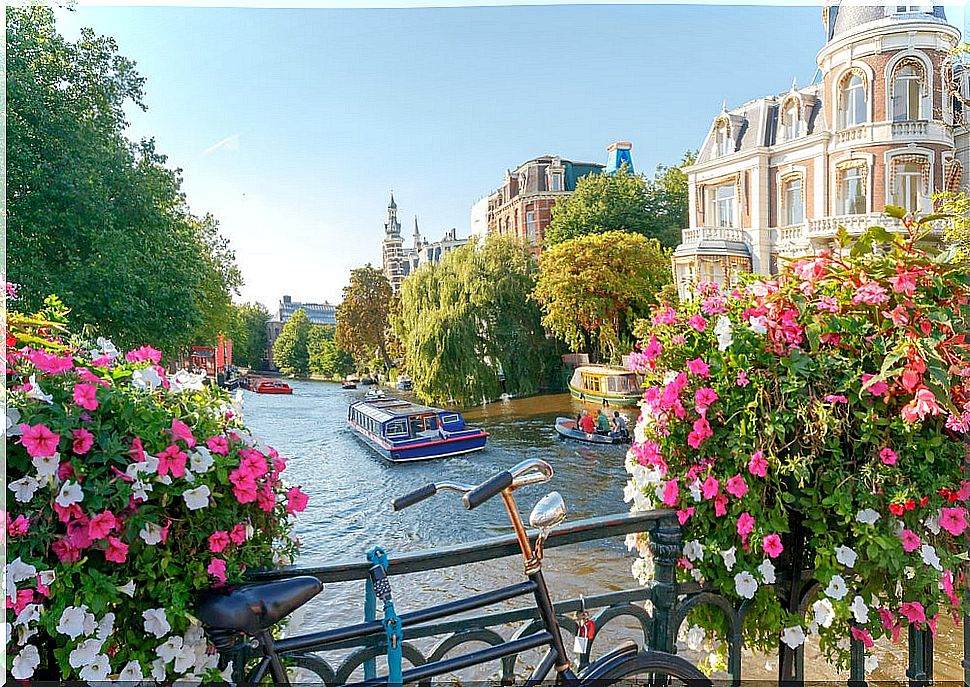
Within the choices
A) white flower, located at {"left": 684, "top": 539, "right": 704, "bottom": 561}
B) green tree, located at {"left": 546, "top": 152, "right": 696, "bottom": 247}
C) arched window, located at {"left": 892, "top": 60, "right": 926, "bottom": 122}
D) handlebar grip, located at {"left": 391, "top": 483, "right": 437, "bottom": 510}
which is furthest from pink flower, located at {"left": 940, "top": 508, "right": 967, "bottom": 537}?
green tree, located at {"left": 546, "top": 152, "right": 696, "bottom": 247}

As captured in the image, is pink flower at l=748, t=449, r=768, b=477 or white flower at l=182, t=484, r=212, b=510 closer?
white flower at l=182, t=484, r=212, b=510

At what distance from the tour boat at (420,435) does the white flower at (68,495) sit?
399 inches

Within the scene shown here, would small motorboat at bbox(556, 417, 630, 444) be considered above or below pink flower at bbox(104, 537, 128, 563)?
below

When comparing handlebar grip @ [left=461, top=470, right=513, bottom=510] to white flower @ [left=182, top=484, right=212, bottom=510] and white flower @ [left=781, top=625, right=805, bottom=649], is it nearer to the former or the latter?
white flower @ [left=182, top=484, right=212, bottom=510]

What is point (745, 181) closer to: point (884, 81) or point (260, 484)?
point (884, 81)

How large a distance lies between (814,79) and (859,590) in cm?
1355

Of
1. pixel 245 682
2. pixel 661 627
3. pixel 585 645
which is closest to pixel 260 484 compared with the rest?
pixel 245 682

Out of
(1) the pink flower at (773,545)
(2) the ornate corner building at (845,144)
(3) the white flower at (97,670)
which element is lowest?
(3) the white flower at (97,670)

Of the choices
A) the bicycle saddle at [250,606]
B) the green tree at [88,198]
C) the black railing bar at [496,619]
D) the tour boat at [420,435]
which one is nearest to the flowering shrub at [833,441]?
the black railing bar at [496,619]

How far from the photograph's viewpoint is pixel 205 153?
13.4 meters

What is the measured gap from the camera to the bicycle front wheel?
1.00 meters

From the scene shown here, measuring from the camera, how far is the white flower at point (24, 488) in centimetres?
73

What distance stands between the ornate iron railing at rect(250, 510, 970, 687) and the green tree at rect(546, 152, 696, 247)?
1651cm

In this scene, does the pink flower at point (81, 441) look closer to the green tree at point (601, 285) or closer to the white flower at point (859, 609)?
the white flower at point (859, 609)
